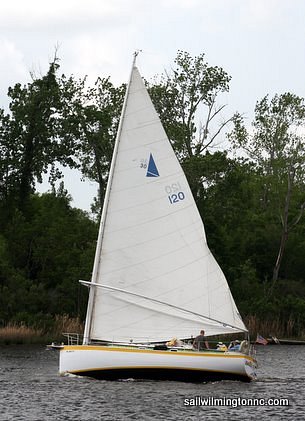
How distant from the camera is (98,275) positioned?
1586 inches

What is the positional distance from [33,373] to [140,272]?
883 cm

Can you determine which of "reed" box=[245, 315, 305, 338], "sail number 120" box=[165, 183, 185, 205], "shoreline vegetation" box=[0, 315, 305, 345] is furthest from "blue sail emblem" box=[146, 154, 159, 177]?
"reed" box=[245, 315, 305, 338]

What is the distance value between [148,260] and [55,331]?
95.3ft

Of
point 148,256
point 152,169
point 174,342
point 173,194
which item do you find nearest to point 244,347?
point 174,342

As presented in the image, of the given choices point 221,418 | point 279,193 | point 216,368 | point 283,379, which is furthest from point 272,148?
point 221,418

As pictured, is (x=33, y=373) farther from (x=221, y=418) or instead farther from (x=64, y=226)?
(x=64, y=226)

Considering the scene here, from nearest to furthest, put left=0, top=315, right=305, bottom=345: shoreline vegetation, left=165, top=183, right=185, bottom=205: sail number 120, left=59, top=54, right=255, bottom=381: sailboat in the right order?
1. left=59, top=54, right=255, bottom=381: sailboat
2. left=165, top=183, right=185, bottom=205: sail number 120
3. left=0, top=315, right=305, bottom=345: shoreline vegetation

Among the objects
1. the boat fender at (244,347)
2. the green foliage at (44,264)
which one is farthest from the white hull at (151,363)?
the green foliage at (44,264)

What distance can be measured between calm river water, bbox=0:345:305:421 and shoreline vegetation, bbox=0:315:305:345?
16979mm

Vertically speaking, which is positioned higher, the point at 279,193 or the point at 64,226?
the point at 279,193

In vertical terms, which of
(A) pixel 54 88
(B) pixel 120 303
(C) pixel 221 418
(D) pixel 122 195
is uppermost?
(A) pixel 54 88

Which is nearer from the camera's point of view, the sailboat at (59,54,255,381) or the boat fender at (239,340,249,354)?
the sailboat at (59,54,255,381)

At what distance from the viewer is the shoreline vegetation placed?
64688mm

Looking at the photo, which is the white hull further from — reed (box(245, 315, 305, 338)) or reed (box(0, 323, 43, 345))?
reed (box(245, 315, 305, 338))
